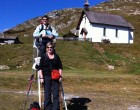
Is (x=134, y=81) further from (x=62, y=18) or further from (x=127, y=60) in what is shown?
(x=62, y=18)

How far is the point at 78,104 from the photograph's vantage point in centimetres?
1647

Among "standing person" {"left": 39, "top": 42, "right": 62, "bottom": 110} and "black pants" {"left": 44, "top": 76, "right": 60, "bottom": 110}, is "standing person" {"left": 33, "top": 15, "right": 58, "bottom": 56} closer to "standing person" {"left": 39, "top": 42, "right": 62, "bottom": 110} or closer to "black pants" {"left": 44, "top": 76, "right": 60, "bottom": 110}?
"standing person" {"left": 39, "top": 42, "right": 62, "bottom": 110}

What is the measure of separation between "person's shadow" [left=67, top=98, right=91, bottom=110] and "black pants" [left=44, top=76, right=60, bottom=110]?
2822 mm

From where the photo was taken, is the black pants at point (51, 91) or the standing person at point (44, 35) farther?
the standing person at point (44, 35)

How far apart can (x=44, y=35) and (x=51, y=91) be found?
2.24 meters

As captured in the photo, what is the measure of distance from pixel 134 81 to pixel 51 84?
765 inches

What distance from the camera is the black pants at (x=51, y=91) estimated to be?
40.7 feet

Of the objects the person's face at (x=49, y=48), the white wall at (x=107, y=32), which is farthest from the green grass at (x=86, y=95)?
the white wall at (x=107, y=32)

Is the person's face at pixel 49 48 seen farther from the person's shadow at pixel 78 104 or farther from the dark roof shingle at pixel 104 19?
the dark roof shingle at pixel 104 19

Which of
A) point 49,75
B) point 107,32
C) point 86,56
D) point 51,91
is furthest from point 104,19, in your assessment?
point 49,75

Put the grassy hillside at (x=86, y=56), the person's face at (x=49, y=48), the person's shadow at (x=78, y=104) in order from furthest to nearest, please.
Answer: the grassy hillside at (x=86, y=56), the person's shadow at (x=78, y=104), the person's face at (x=49, y=48)

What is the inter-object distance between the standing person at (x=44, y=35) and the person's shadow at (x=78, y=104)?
9.80 feet

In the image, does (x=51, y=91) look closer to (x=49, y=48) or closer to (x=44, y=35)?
(x=49, y=48)

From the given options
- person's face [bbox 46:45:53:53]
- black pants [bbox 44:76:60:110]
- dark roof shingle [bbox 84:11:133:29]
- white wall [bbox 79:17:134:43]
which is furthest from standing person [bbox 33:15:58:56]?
white wall [bbox 79:17:134:43]
